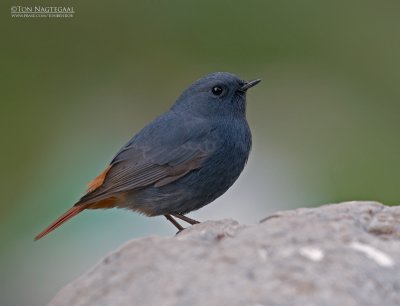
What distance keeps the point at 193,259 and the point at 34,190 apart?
358 centimetres

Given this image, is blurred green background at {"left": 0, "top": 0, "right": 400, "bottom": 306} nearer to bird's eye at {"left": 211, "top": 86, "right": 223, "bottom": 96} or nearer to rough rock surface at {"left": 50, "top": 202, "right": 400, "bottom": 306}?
bird's eye at {"left": 211, "top": 86, "right": 223, "bottom": 96}

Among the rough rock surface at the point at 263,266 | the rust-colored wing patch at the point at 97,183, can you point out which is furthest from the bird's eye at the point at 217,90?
the rough rock surface at the point at 263,266

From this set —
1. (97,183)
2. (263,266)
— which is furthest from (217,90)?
(263,266)

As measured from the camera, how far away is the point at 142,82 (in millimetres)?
7668

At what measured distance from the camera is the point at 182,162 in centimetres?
504

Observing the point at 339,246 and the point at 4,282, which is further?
the point at 4,282

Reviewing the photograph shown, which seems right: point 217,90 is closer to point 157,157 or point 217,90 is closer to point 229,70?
point 157,157

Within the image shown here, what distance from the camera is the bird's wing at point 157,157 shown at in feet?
16.4

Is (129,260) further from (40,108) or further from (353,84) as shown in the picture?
(353,84)

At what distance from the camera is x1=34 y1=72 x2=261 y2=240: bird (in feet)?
16.3

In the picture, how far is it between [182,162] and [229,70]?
244 cm

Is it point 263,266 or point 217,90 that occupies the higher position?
point 217,90

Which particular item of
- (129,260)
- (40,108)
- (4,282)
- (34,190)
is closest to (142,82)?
(40,108)

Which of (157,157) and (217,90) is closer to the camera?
(157,157)
